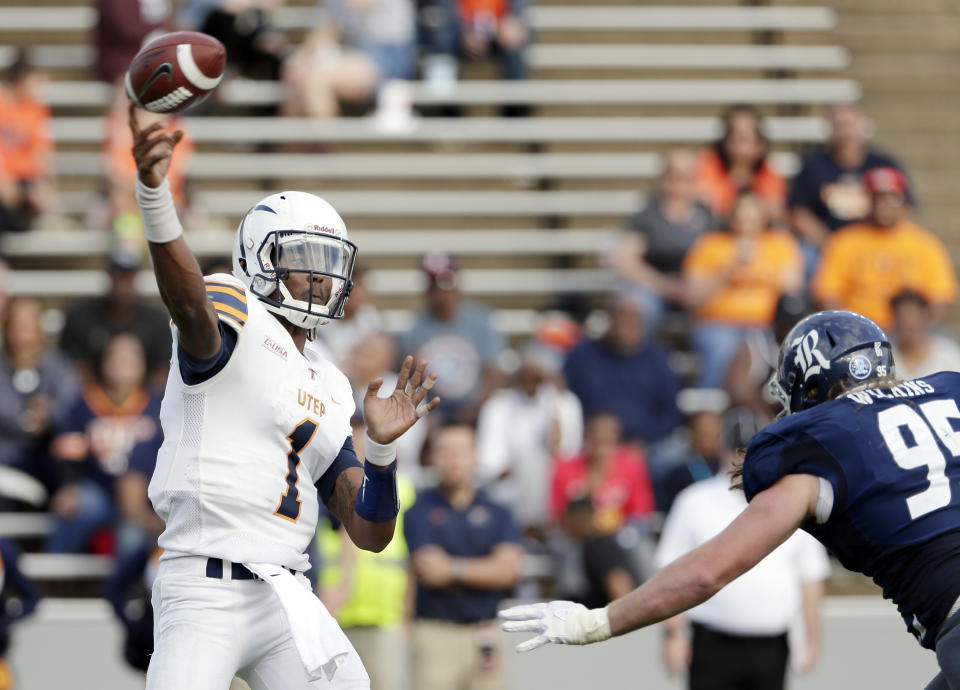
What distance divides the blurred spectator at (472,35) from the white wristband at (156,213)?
756 cm

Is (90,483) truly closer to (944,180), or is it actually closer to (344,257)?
(344,257)

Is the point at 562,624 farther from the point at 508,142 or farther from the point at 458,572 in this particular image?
the point at 508,142

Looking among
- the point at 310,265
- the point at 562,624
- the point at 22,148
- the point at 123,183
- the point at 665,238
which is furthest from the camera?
the point at 22,148

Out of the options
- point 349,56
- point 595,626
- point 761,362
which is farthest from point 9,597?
point 349,56

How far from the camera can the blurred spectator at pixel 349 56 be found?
429 inches

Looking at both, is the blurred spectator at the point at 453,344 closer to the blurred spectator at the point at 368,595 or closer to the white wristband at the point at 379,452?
the blurred spectator at the point at 368,595

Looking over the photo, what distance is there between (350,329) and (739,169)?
3.11 m

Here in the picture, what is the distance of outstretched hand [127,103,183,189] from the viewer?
382cm

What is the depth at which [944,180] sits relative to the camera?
11891mm

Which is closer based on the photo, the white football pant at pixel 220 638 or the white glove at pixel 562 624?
the white glove at pixel 562 624

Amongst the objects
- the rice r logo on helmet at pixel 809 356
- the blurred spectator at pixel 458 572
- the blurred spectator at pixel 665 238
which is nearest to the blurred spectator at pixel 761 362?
the blurred spectator at pixel 665 238

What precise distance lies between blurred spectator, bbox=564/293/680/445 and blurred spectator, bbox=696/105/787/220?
4.38 feet

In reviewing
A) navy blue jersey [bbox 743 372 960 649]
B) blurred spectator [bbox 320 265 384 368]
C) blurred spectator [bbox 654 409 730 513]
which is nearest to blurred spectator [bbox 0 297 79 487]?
blurred spectator [bbox 320 265 384 368]

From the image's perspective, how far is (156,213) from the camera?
3.87 meters
